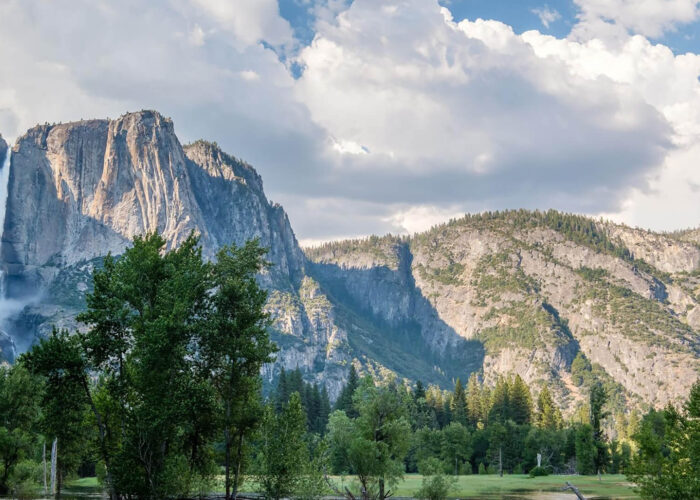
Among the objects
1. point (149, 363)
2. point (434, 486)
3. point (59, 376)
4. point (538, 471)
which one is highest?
point (149, 363)

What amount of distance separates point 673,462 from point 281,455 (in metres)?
31.1

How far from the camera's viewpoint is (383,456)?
59.8m

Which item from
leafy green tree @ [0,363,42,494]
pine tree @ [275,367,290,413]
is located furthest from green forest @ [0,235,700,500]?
pine tree @ [275,367,290,413]

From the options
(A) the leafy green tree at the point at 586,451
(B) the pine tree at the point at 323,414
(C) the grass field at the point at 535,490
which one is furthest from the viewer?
(B) the pine tree at the point at 323,414

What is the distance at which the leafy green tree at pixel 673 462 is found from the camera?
142 ft

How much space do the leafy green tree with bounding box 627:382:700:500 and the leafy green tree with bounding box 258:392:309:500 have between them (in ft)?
87.0

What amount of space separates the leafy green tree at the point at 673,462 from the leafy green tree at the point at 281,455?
26.5 metres

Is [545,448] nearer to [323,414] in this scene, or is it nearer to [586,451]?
[586,451]

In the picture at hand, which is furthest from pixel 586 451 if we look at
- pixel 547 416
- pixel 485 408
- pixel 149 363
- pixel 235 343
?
pixel 149 363

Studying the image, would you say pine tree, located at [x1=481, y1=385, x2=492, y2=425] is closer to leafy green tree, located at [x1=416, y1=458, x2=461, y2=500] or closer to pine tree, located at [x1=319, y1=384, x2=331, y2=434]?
pine tree, located at [x1=319, y1=384, x2=331, y2=434]

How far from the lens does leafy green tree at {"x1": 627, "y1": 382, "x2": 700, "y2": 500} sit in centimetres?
4328

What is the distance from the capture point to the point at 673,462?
48.8 m

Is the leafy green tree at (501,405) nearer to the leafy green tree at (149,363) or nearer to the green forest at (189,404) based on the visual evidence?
the green forest at (189,404)

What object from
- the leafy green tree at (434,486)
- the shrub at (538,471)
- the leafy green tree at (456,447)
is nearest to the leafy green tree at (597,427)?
the shrub at (538,471)
